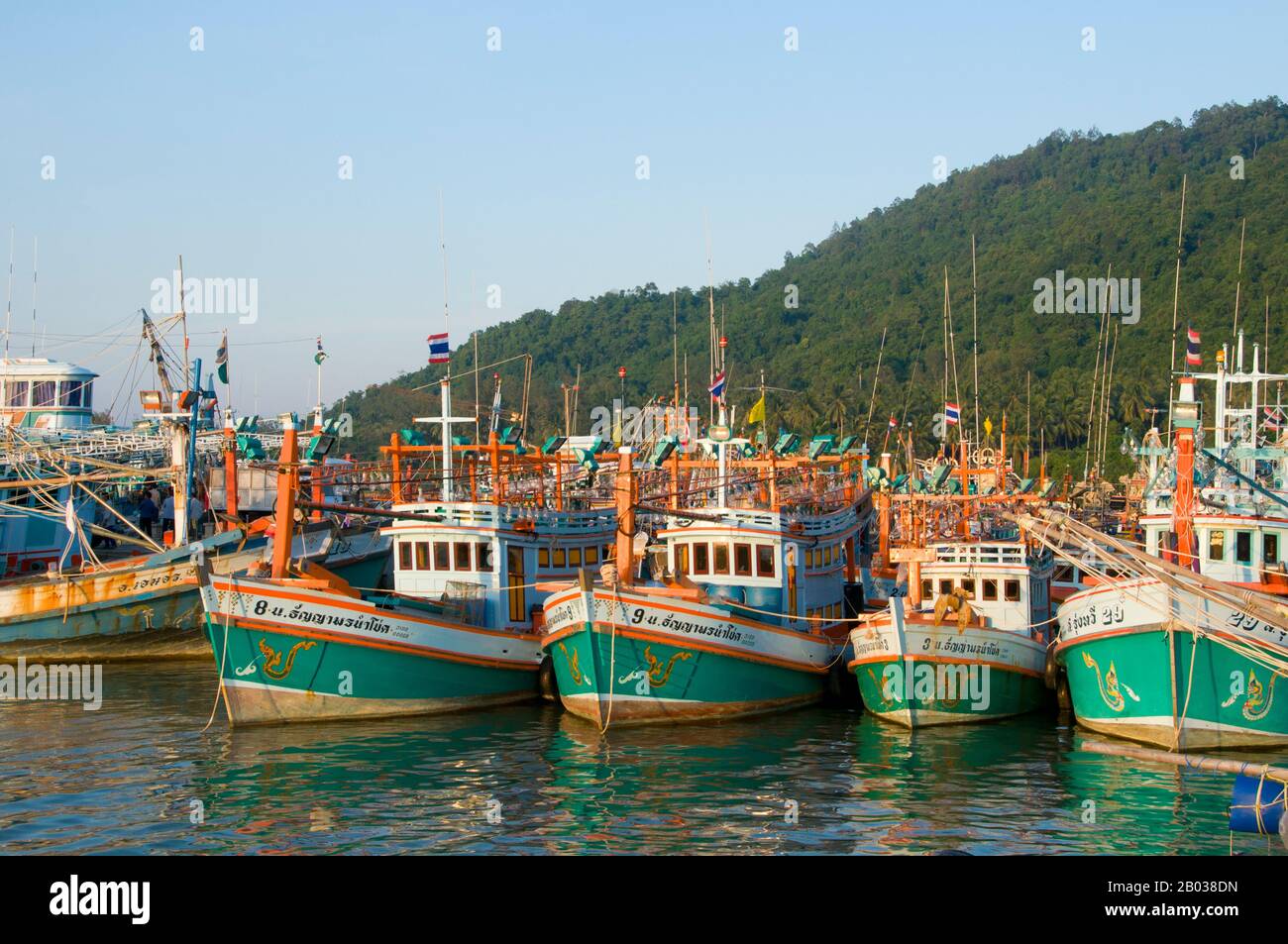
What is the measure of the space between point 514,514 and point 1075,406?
7740 centimetres

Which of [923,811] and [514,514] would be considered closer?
[923,811]

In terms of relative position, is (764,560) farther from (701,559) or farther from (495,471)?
→ (495,471)

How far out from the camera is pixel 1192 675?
23.8 meters

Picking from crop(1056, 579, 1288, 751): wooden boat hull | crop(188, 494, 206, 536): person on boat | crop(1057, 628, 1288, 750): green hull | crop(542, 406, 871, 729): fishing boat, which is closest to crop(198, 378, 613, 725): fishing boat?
crop(542, 406, 871, 729): fishing boat

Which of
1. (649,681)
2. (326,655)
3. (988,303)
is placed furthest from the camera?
(988,303)

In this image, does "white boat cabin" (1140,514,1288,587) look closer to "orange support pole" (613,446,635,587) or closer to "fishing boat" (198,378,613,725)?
"orange support pole" (613,446,635,587)

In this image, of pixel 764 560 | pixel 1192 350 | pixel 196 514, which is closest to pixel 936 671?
pixel 764 560

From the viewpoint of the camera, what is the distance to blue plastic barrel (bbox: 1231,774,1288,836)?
13.9 meters

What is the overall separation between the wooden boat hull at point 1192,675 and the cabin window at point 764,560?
8.10 metres

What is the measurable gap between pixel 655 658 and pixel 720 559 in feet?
13.7
